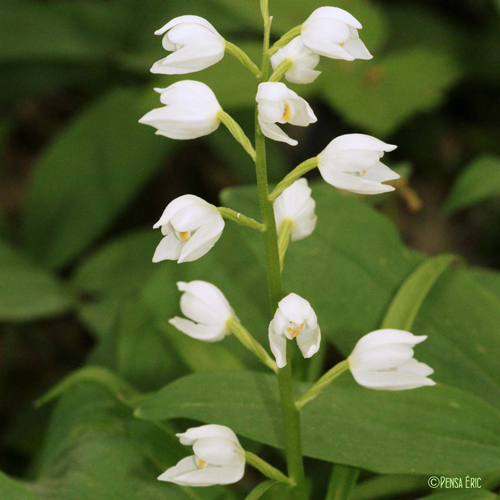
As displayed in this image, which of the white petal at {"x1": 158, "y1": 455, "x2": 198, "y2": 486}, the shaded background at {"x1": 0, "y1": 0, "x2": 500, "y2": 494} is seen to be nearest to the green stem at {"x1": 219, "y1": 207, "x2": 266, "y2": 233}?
the white petal at {"x1": 158, "y1": 455, "x2": 198, "y2": 486}

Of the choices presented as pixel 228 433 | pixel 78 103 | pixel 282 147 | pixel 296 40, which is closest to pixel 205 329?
pixel 228 433

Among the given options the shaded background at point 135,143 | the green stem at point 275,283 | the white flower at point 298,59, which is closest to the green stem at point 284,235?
the green stem at point 275,283

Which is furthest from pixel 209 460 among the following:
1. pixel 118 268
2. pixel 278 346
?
pixel 118 268

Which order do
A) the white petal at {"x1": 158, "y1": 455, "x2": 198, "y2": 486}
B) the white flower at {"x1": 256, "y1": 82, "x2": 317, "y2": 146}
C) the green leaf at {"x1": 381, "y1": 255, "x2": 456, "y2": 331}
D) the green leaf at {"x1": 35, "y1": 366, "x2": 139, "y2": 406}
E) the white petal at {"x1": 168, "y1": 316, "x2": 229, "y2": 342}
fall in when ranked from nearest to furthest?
the white flower at {"x1": 256, "y1": 82, "x2": 317, "y2": 146}, the white petal at {"x1": 158, "y1": 455, "x2": 198, "y2": 486}, the white petal at {"x1": 168, "y1": 316, "x2": 229, "y2": 342}, the green leaf at {"x1": 381, "y1": 255, "x2": 456, "y2": 331}, the green leaf at {"x1": 35, "y1": 366, "x2": 139, "y2": 406}

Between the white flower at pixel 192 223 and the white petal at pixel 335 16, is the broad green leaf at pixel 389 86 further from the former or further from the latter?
the white flower at pixel 192 223

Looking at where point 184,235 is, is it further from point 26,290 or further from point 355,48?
point 26,290

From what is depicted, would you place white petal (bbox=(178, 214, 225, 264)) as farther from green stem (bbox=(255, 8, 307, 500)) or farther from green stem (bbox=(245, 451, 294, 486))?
green stem (bbox=(245, 451, 294, 486))

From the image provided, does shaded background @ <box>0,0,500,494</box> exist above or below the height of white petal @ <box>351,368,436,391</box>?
below

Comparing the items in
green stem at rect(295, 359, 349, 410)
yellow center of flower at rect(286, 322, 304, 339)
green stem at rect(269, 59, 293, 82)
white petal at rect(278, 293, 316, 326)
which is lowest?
green stem at rect(295, 359, 349, 410)
